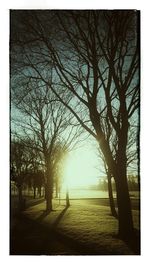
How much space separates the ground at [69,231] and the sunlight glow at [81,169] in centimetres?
17

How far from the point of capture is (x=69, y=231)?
9.48 feet

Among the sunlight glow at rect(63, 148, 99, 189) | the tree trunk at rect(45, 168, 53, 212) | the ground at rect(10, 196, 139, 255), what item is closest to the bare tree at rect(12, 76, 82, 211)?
the tree trunk at rect(45, 168, 53, 212)

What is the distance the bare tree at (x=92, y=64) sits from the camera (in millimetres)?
2988

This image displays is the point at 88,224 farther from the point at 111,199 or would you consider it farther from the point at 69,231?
the point at 111,199

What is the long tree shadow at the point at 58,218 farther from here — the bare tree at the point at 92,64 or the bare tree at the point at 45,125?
the bare tree at the point at 92,64

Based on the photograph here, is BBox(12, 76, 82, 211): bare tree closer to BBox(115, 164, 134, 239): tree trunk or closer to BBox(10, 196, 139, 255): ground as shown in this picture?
BBox(10, 196, 139, 255): ground

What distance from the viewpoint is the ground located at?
2836 mm

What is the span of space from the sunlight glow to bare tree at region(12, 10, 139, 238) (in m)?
0.13

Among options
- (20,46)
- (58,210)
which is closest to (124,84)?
(20,46)

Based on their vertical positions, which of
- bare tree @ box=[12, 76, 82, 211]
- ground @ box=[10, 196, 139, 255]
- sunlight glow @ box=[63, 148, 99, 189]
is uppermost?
bare tree @ box=[12, 76, 82, 211]

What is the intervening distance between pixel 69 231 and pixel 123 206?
1.66 ft

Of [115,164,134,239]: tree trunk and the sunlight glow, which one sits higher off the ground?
the sunlight glow
